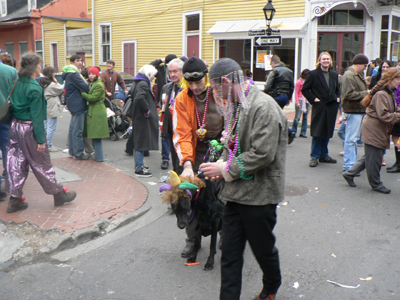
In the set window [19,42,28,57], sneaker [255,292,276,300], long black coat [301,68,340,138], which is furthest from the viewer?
window [19,42,28,57]

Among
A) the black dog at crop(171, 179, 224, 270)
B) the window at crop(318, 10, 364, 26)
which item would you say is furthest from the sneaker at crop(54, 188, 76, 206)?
the window at crop(318, 10, 364, 26)

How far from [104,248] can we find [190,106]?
1867mm

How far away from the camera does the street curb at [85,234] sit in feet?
14.4

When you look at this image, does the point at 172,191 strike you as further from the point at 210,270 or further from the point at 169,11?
the point at 169,11

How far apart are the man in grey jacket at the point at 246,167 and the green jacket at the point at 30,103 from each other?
2.91 meters

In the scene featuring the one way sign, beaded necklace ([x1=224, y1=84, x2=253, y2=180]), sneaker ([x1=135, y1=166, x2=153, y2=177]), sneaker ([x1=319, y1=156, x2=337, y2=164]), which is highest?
the one way sign

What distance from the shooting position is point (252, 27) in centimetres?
1661

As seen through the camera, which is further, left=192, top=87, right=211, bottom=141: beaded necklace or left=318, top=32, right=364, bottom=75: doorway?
left=318, top=32, right=364, bottom=75: doorway

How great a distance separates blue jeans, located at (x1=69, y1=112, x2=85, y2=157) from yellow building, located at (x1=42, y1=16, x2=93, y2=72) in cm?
1855

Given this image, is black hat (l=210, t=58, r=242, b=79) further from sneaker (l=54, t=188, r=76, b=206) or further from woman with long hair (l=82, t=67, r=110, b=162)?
woman with long hair (l=82, t=67, r=110, b=162)

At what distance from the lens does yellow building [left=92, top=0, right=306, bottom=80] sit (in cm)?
1627

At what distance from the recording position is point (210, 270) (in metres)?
3.89

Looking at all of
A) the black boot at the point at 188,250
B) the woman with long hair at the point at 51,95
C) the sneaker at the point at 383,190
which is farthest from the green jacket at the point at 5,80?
the sneaker at the point at 383,190

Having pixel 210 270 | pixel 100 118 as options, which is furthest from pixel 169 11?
pixel 210 270
